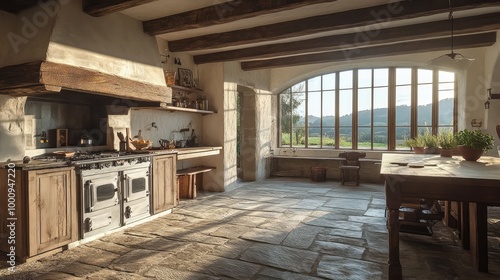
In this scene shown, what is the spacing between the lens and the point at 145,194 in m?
4.37

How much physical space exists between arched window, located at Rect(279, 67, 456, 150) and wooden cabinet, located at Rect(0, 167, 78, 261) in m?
6.78

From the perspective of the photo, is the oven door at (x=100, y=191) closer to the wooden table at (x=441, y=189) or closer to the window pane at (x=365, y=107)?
the wooden table at (x=441, y=189)

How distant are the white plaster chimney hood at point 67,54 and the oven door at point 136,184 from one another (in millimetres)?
1068

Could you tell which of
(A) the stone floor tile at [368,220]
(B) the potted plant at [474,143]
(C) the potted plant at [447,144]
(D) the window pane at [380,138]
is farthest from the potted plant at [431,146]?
(D) the window pane at [380,138]

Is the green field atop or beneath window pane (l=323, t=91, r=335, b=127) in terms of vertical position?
beneath

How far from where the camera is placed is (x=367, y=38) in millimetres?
5352

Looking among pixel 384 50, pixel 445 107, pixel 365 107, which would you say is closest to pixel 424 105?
pixel 445 107

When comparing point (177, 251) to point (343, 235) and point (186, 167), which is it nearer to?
point (343, 235)

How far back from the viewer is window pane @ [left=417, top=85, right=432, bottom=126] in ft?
24.9

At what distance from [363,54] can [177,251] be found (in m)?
5.61

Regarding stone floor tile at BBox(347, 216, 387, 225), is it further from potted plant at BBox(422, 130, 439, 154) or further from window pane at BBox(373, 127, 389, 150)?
window pane at BBox(373, 127, 389, 150)

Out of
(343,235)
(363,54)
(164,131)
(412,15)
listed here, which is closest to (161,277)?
Answer: (343,235)

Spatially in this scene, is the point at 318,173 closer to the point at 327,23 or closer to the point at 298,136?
the point at 298,136

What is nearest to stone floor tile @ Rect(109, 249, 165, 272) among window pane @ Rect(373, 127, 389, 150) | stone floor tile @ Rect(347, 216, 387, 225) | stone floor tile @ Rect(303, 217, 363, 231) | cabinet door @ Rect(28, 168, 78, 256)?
cabinet door @ Rect(28, 168, 78, 256)
